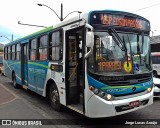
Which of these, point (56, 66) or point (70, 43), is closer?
point (70, 43)

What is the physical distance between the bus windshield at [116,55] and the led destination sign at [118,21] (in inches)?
9.8

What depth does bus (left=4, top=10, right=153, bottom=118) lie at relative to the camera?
5840 mm

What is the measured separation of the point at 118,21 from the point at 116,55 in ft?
2.98

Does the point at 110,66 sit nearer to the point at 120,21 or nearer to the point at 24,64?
the point at 120,21

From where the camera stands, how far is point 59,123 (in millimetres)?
6766

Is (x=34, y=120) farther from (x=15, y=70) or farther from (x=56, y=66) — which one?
(x=15, y=70)

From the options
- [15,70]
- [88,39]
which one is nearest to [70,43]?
[88,39]

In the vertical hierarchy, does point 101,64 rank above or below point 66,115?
above

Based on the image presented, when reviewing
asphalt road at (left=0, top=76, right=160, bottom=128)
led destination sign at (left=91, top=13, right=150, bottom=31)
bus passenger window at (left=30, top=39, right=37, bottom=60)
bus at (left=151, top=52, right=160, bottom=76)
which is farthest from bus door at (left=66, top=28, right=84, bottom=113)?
bus at (left=151, top=52, right=160, bottom=76)

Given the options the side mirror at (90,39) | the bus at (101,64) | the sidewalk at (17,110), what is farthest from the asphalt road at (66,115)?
the side mirror at (90,39)

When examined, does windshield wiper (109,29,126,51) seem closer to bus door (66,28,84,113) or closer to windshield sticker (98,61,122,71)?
windshield sticker (98,61,122,71)

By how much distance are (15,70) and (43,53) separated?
5197 millimetres

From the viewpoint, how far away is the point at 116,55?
6.06 m

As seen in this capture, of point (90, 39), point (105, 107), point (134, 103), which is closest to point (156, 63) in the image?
point (134, 103)
